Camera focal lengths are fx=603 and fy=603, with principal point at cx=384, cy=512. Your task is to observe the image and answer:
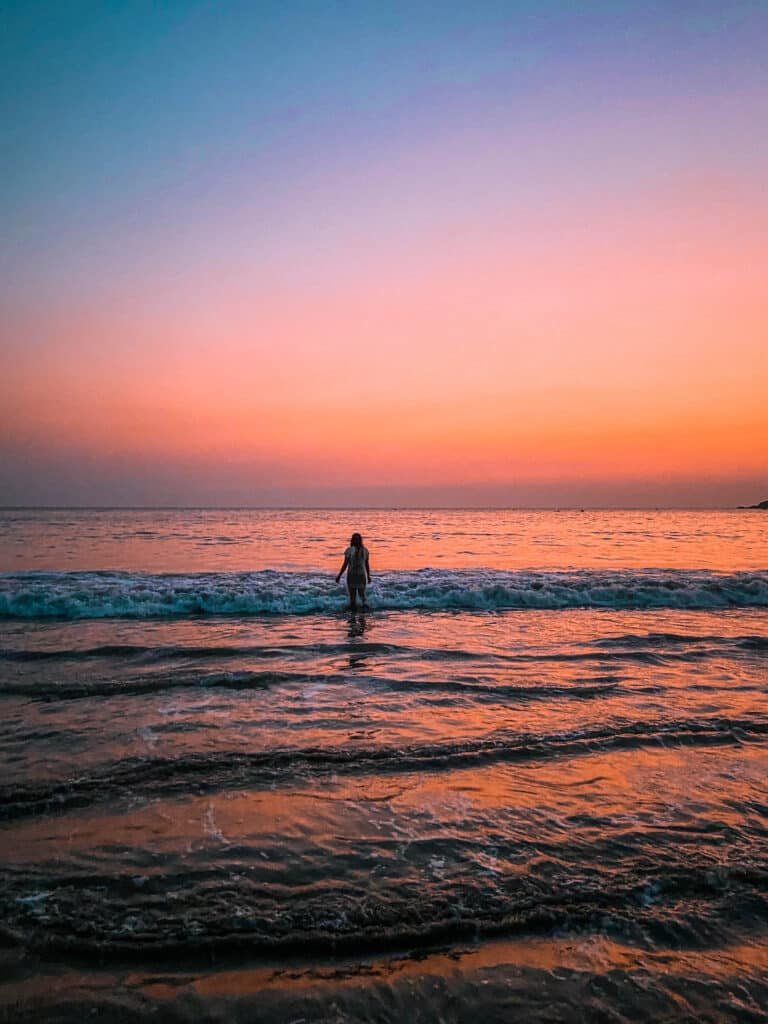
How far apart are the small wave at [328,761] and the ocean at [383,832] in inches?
1.3

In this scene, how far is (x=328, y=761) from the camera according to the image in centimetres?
642

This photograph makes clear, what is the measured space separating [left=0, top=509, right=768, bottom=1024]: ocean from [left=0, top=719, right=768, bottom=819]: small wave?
0.11 feet

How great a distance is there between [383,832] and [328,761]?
160 centimetres

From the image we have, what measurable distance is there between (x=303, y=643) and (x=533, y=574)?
518 inches

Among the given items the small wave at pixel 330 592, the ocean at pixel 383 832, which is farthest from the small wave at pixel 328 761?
the small wave at pixel 330 592

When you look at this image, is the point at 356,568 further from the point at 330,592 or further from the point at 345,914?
the point at 345,914

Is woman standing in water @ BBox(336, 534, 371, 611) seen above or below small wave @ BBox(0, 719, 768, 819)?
above

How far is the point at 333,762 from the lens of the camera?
21.0ft

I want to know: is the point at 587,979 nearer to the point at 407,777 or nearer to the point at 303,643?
the point at 407,777

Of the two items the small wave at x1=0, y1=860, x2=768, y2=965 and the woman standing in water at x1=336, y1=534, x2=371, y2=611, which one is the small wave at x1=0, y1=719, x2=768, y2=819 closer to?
the small wave at x1=0, y1=860, x2=768, y2=965

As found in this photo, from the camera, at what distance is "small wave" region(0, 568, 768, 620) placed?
17531 millimetres

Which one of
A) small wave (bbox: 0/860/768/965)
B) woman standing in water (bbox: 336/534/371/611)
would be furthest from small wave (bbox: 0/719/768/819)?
woman standing in water (bbox: 336/534/371/611)

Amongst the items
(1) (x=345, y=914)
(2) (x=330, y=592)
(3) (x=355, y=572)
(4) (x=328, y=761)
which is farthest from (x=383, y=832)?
(2) (x=330, y=592)

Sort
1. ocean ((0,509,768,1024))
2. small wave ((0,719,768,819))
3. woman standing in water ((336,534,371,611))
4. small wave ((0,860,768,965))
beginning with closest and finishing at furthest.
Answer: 1. ocean ((0,509,768,1024))
2. small wave ((0,860,768,965))
3. small wave ((0,719,768,819))
4. woman standing in water ((336,534,371,611))
